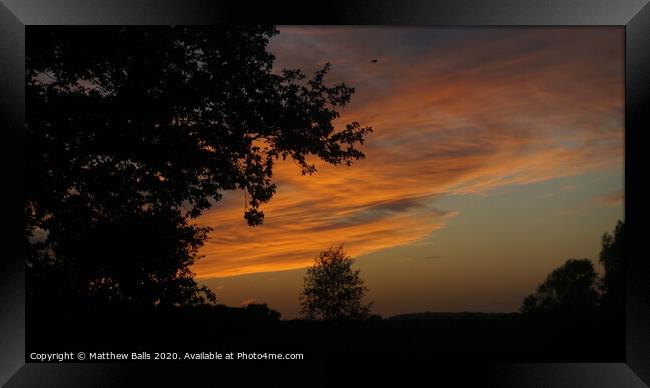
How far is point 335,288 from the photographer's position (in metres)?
7.70

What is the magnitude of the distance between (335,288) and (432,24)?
3475 millimetres

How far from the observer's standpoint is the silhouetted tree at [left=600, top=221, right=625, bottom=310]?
5.94 metres

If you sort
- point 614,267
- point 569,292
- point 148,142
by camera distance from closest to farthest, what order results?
point 614,267, point 569,292, point 148,142

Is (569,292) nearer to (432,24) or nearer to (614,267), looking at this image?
(614,267)

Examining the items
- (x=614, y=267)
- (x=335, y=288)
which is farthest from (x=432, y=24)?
(x=335, y=288)

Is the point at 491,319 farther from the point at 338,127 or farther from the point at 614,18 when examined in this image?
the point at 614,18

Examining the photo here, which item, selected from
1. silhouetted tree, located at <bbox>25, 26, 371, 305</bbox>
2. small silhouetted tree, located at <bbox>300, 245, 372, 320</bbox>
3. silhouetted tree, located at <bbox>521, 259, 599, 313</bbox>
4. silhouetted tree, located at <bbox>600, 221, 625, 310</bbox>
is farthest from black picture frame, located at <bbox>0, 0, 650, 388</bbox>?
small silhouetted tree, located at <bbox>300, 245, 372, 320</bbox>

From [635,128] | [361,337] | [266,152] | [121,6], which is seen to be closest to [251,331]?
[361,337]

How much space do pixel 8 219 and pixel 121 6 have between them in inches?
93.3

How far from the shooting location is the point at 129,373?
19.5 ft

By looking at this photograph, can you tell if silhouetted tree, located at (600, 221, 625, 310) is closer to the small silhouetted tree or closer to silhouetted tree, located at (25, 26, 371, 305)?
the small silhouetted tree

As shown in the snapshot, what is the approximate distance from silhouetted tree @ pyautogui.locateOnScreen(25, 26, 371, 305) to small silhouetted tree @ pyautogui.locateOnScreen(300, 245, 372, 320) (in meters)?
1.06

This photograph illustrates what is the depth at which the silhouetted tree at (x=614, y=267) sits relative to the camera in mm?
5938

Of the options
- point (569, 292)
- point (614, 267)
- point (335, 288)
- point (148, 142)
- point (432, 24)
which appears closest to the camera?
point (432, 24)
